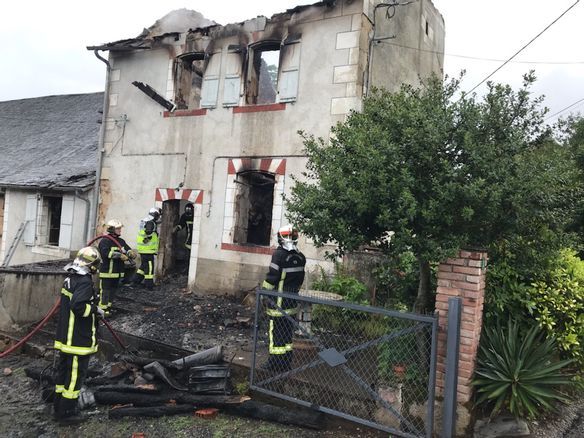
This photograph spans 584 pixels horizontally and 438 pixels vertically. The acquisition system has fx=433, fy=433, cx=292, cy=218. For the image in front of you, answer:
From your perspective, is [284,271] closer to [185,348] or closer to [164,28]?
[185,348]

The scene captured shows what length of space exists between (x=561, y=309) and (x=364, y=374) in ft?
7.21

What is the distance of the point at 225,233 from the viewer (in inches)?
381

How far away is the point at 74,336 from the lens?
476 cm

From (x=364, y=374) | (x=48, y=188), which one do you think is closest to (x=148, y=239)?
(x=48, y=188)

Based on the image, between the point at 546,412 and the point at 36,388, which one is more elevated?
the point at 546,412

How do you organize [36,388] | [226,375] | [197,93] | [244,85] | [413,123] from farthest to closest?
[197,93], [244,85], [36,388], [226,375], [413,123]

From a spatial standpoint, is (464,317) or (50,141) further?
(50,141)

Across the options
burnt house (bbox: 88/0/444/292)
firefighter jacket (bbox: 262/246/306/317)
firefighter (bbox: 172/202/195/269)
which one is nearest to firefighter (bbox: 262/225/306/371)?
firefighter jacket (bbox: 262/246/306/317)

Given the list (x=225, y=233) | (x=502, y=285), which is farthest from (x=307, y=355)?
(x=225, y=233)

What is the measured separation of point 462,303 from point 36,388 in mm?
5410

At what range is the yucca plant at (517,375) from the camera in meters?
3.95

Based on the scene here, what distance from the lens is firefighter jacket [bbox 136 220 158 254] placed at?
31.3 ft

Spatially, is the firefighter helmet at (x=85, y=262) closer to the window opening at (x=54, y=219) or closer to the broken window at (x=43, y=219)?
the broken window at (x=43, y=219)

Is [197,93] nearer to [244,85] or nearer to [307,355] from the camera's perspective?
[244,85]
